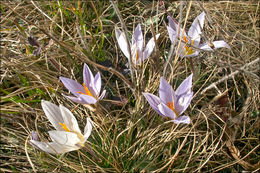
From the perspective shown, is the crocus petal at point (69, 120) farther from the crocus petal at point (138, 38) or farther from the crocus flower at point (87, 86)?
the crocus petal at point (138, 38)

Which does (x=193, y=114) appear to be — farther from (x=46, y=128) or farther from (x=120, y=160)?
(x=46, y=128)

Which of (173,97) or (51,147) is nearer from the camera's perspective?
(51,147)

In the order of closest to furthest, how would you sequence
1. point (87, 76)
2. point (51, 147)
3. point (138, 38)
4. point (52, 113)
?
point (51, 147) < point (52, 113) < point (87, 76) < point (138, 38)

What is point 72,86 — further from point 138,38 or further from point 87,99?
point 138,38

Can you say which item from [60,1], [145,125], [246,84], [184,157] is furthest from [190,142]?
[60,1]

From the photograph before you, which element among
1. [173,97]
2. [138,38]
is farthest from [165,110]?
[138,38]

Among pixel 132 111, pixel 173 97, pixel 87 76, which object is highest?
pixel 87 76

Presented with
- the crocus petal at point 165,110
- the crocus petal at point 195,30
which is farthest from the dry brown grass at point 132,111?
the crocus petal at point 165,110
